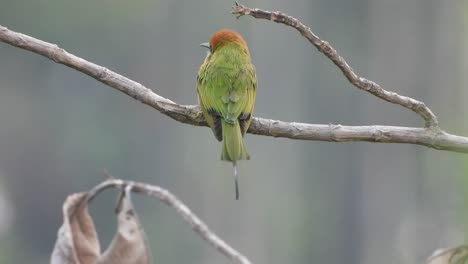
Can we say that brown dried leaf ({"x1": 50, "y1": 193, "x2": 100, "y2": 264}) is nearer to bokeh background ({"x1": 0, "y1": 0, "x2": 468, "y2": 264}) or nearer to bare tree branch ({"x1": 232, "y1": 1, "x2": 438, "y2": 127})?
bare tree branch ({"x1": 232, "y1": 1, "x2": 438, "y2": 127})

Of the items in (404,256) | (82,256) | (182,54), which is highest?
(182,54)

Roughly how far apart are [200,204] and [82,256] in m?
14.3

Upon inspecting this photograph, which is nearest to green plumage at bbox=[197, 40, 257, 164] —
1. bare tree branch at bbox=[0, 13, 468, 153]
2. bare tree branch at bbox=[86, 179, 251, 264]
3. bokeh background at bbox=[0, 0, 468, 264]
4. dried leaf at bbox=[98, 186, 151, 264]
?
bare tree branch at bbox=[0, 13, 468, 153]

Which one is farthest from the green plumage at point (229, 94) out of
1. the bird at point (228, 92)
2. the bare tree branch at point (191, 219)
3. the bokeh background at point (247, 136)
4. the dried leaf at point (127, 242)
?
the bokeh background at point (247, 136)

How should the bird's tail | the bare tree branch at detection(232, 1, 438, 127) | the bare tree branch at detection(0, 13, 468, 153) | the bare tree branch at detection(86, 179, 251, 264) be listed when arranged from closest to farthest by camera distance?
the bare tree branch at detection(86, 179, 251, 264)
the bare tree branch at detection(232, 1, 438, 127)
the bare tree branch at detection(0, 13, 468, 153)
the bird's tail

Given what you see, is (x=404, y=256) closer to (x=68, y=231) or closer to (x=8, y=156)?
(x=8, y=156)

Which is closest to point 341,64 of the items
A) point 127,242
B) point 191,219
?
point 191,219

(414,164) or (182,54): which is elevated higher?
(182,54)

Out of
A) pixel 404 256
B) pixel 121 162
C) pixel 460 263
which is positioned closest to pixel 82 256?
pixel 460 263

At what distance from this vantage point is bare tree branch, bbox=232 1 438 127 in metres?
2.66

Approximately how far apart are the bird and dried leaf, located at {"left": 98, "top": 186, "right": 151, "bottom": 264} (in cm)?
40

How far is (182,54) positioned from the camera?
740 inches

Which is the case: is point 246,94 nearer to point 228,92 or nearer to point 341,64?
point 228,92

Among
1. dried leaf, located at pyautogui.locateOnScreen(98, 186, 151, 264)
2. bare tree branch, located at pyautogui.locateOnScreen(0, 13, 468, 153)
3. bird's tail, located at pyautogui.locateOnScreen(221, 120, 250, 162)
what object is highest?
bare tree branch, located at pyautogui.locateOnScreen(0, 13, 468, 153)
